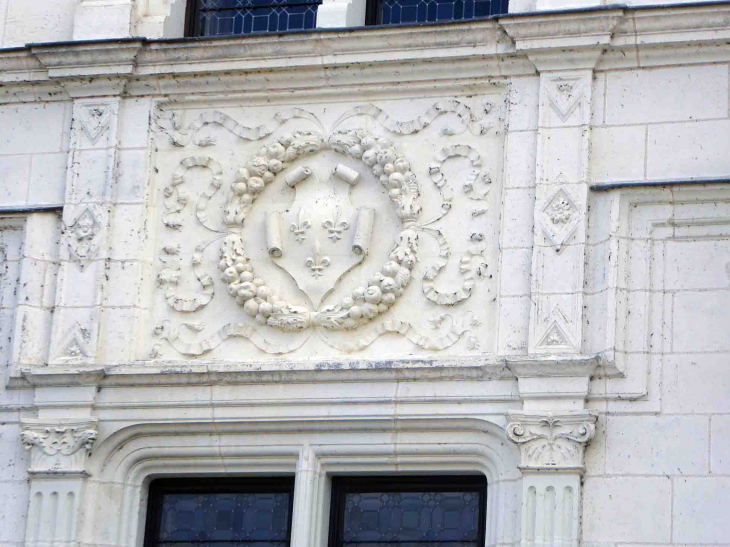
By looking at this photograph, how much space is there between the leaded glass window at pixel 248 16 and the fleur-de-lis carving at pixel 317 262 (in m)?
1.56

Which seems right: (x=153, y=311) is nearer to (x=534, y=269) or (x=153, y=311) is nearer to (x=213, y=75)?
(x=213, y=75)

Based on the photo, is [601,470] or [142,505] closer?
[601,470]

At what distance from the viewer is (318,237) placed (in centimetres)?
1148

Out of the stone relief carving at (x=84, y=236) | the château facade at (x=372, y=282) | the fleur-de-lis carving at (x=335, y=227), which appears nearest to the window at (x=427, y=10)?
the château facade at (x=372, y=282)

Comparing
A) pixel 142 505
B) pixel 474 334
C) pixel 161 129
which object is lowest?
pixel 142 505

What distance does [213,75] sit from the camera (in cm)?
1187

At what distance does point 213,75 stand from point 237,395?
1904 mm

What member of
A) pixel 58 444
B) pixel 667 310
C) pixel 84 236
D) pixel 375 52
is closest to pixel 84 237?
pixel 84 236

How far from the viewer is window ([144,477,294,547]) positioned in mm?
11273

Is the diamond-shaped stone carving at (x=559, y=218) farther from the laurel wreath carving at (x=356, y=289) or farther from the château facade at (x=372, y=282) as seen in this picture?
the laurel wreath carving at (x=356, y=289)

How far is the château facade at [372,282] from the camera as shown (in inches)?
420

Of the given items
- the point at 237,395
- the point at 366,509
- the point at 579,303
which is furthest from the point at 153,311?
A: the point at 579,303

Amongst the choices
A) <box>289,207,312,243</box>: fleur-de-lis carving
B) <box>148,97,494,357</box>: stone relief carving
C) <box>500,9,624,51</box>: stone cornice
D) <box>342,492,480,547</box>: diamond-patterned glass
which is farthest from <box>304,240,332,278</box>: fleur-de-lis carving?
<box>500,9,624,51</box>: stone cornice

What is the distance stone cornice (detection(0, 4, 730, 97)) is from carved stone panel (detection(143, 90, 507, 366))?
18 centimetres
